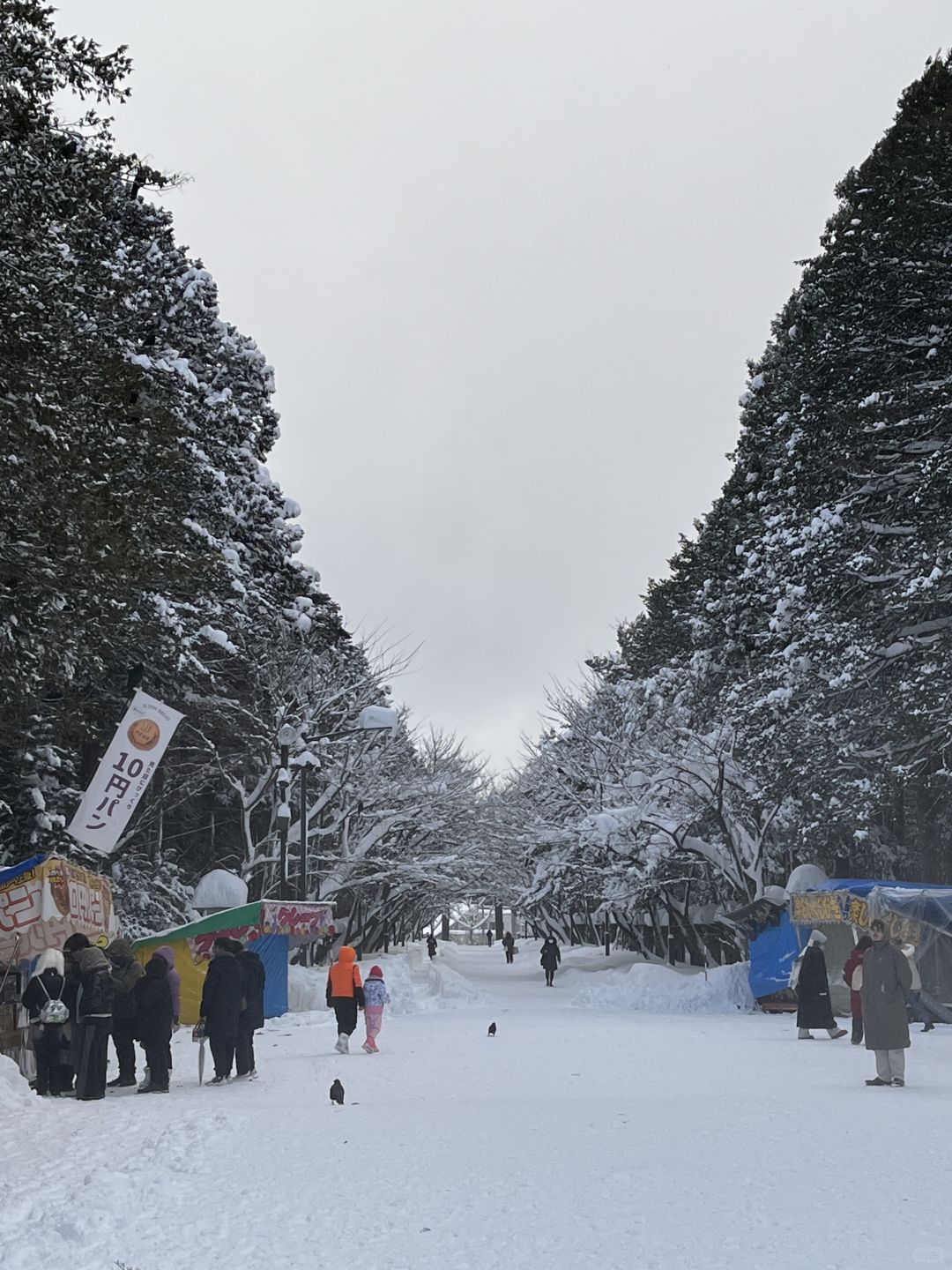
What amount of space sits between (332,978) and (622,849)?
19882 millimetres

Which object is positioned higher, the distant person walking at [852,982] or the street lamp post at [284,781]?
the street lamp post at [284,781]

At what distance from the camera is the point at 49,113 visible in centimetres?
1280

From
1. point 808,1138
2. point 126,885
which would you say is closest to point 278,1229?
point 808,1138

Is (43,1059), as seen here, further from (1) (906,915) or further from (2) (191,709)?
(1) (906,915)

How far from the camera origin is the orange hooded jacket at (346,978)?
17.7 meters

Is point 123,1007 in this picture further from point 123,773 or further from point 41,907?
point 123,773

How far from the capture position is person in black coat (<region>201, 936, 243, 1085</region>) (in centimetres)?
1394

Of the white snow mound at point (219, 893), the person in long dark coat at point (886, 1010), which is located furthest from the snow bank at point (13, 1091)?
the white snow mound at point (219, 893)

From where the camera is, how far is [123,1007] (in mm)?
13500

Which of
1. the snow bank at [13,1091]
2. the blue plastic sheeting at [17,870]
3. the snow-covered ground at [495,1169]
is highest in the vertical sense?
the blue plastic sheeting at [17,870]

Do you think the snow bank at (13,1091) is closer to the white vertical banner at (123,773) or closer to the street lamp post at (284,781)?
the white vertical banner at (123,773)

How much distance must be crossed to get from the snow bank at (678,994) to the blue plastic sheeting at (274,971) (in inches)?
331

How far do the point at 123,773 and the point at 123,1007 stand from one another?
5.28 m

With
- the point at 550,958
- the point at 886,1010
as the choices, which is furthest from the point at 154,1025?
the point at 550,958
